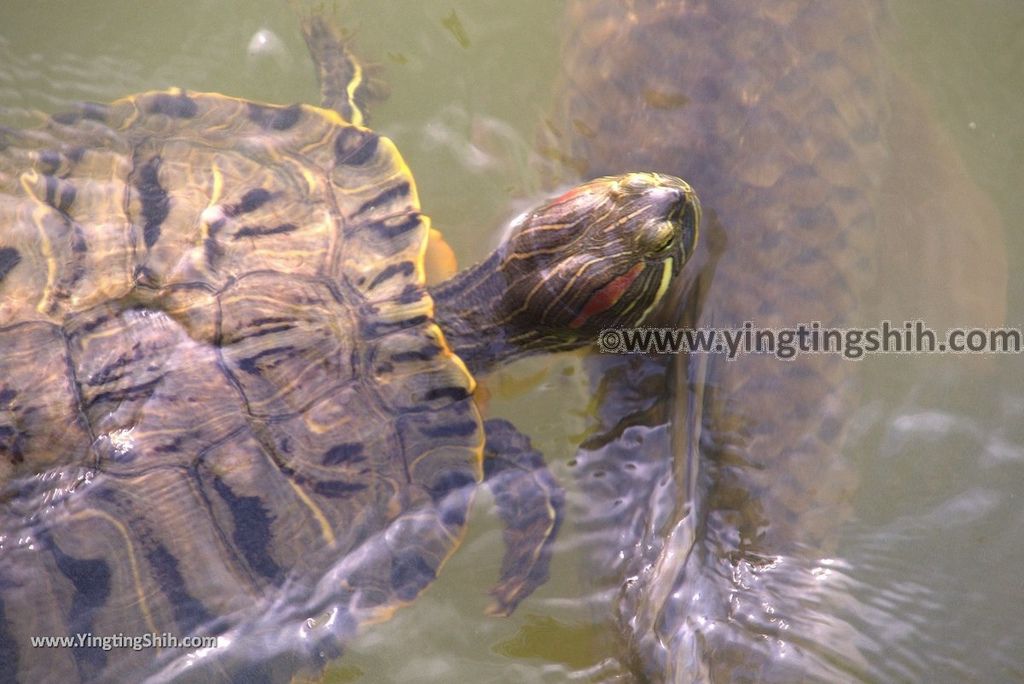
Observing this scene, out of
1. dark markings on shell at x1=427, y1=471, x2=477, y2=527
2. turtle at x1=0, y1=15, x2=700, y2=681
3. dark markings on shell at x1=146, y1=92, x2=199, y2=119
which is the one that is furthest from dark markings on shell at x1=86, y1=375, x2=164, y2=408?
dark markings on shell at x1=146, y1=92, x2=199, y2=119

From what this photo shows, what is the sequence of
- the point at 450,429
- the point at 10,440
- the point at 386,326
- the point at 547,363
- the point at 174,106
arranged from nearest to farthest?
the point at 10,440 < the point at 386,326 < the point at 450,429 < the point at 174,106 < the point at 547,363

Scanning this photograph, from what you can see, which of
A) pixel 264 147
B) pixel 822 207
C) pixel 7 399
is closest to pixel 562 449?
pixel 822 207

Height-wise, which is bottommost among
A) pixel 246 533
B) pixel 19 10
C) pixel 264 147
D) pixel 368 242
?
pixel 246 533

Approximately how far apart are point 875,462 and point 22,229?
12.2 feet

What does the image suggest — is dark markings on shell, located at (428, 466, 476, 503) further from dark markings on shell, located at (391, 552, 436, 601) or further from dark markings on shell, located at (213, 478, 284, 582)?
dark markings on shell, located at (213, 478, 284, 582)

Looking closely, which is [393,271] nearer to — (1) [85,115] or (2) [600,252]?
(2) [600,252]

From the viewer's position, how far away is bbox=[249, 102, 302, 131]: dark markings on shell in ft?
11.5

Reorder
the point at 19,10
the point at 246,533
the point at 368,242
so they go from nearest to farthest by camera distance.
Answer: the point at 246,533 < the point at 368,242 < the point at 19,10

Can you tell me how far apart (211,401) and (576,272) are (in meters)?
1.49

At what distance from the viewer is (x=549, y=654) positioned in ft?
11.0

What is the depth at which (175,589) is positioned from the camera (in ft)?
8.86

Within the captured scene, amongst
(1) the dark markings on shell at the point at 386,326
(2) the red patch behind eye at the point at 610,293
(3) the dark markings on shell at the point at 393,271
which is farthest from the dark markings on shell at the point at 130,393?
(2) the red patch behind eye at the point at 610,293

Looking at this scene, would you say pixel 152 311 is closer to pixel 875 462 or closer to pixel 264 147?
pixel 264 147

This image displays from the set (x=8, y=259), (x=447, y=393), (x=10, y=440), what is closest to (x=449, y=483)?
(x=447, y=393)
